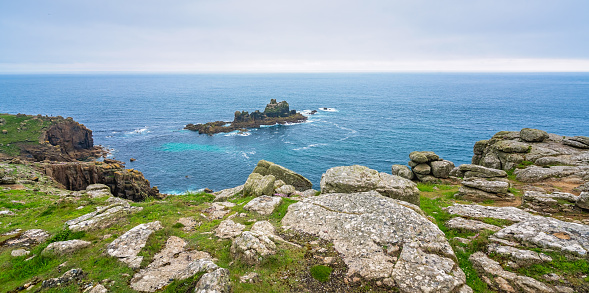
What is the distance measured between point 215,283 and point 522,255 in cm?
1370

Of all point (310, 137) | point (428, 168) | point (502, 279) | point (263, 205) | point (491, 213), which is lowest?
point (310, 137)

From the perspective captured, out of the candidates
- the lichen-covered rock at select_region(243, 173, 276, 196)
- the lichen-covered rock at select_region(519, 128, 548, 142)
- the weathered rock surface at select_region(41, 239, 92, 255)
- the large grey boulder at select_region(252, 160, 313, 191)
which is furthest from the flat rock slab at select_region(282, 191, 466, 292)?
the lichen-covered rock at select_region(519, 128, 548, 142)

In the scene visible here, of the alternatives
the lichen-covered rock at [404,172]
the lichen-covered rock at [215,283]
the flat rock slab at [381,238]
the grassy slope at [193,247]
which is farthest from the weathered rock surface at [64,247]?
the lichen-covered rock at [404,172]

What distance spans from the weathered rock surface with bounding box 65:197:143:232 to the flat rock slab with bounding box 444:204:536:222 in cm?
2316

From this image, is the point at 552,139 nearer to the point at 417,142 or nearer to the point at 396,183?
the point at 396,183

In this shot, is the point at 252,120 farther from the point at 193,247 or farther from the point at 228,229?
the point at 193,247

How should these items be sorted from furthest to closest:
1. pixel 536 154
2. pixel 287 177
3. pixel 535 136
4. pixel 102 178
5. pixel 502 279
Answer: pixel 102 178, pixel 535 136, pixel 287 177, pixel 536 154, pixel 502 279

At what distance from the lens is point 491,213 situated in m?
17.2

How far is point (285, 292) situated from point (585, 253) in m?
13.2

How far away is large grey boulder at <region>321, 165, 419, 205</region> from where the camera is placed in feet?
Answer: 70.6

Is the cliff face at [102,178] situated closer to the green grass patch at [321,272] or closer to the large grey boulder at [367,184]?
the large grey boulder at [367,184]

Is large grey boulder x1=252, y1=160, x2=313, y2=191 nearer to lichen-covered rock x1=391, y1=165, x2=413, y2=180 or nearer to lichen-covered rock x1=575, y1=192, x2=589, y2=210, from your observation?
lichen-covered rock x1=391, y1=165, x2=413, y2=180

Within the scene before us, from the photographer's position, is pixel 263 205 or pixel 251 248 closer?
pixel 251 248

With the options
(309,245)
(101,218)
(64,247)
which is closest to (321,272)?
(309,245)
